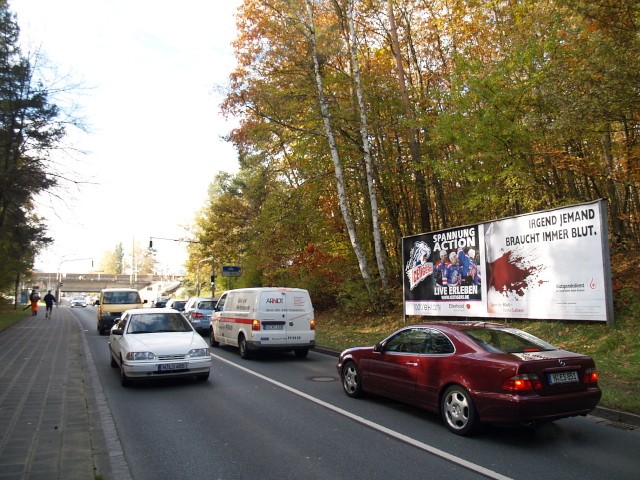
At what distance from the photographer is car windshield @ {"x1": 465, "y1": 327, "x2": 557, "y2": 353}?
6242 mm

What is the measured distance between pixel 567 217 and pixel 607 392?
574 cm

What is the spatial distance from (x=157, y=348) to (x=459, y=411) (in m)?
5.74

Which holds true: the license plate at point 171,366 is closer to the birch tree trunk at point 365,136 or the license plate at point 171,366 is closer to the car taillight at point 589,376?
the car taillight at point 589,376

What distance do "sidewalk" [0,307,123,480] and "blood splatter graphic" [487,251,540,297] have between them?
420 inches

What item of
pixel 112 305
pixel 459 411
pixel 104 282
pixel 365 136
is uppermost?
pixel 365 136

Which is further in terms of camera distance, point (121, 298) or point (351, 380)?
point (121, 298)

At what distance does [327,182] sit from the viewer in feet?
72.7

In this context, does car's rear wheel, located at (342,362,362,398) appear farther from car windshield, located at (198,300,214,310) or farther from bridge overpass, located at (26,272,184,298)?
bridge overpass, located at (26,272,184,298)

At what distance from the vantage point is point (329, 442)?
230 inches

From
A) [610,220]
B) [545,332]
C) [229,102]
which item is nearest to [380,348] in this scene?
[545,332]

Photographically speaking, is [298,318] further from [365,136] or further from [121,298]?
[121,298]

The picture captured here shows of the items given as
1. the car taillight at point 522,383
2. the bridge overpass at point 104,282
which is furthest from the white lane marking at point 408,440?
the bridge overpass at point 104,282

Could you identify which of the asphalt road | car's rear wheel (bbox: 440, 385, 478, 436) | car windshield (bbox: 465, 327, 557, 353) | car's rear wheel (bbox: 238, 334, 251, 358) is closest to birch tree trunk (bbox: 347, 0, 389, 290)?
car's rear wheel (bbox: 238, 334, 251, 358)

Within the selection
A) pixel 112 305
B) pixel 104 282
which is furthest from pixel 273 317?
pixel 104 282
